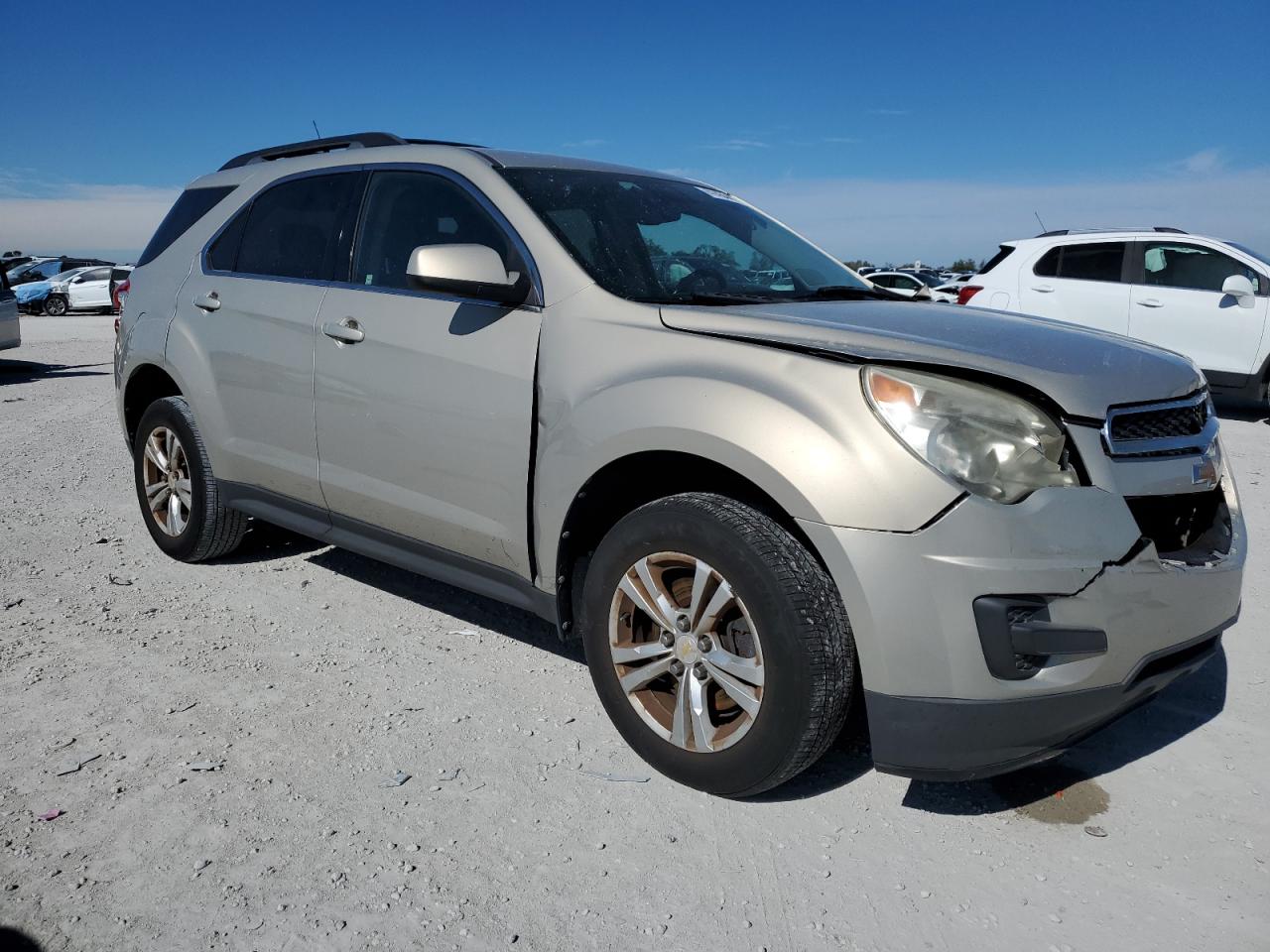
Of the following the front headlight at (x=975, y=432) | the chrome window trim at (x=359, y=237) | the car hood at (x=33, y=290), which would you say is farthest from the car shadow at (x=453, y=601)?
the car hood at (x=33, y=290)

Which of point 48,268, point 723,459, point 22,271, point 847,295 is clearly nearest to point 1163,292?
point 847,295

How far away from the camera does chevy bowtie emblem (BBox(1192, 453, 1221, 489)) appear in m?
2.74

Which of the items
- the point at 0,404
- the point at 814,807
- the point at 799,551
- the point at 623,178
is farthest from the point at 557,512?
the point at 0,404

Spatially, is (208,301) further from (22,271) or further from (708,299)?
(22,271)

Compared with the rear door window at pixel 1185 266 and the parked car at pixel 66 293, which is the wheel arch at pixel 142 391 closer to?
the rear door window at pixel 1185 266

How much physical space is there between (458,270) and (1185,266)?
925 cm

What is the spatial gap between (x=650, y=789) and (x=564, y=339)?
1.33 m

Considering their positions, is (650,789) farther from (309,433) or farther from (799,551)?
(309,433)

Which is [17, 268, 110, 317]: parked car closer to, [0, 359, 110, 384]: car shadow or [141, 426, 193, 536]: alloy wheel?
[0, 359, 110, 384]: car shadow

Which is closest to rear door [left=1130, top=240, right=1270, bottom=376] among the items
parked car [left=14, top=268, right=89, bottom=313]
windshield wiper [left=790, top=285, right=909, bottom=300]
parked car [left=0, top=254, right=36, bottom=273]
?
windshield wiper [left=790, top=285, right=909, bottom=300]

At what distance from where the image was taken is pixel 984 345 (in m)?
2.68

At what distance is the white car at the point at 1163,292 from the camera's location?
9852 millimetres

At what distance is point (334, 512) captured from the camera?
3.93m

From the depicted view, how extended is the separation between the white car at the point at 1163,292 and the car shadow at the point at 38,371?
11183 millimetres
